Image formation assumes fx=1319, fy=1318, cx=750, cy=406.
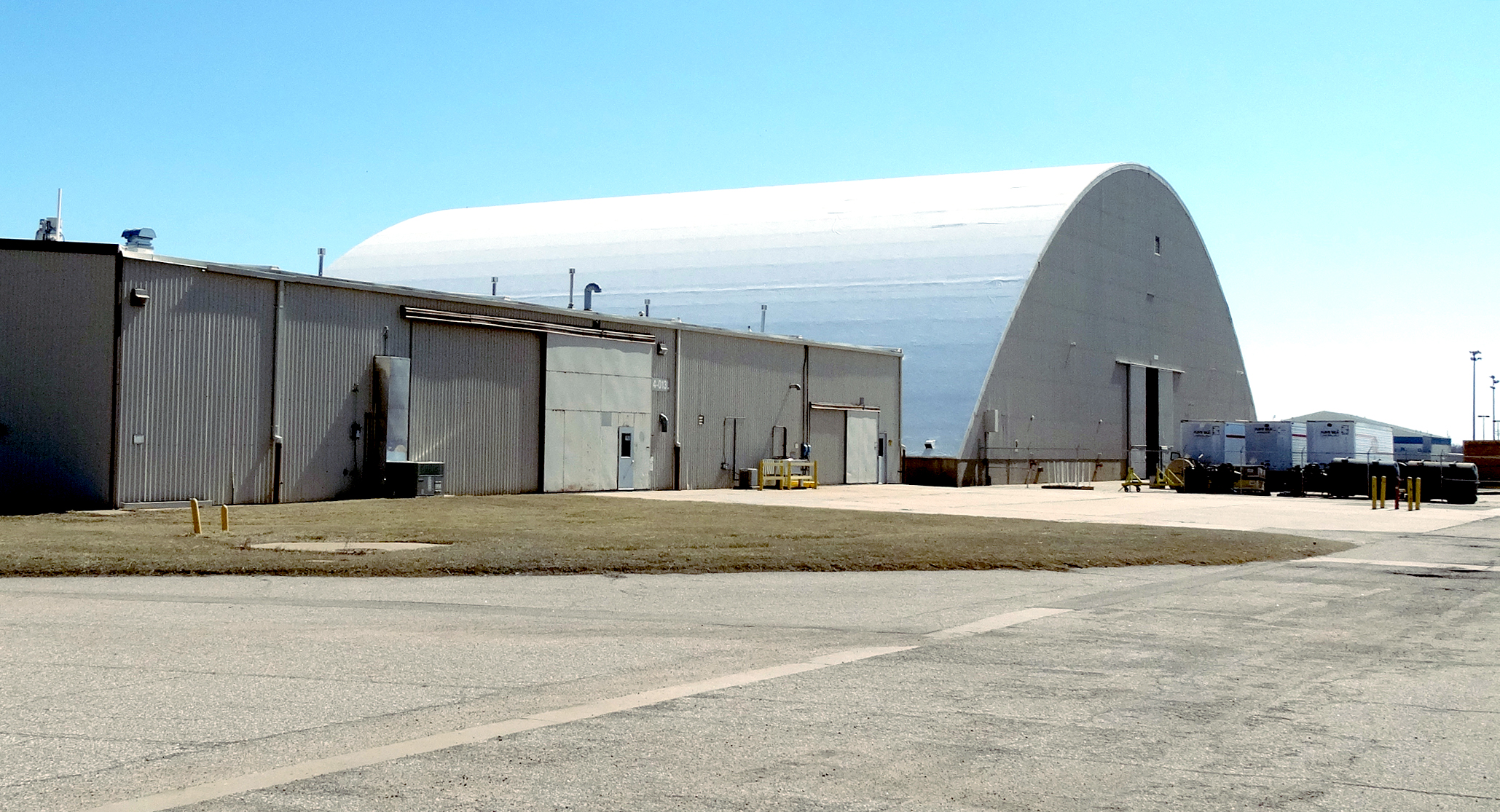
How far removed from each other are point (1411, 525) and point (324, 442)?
1001 inches

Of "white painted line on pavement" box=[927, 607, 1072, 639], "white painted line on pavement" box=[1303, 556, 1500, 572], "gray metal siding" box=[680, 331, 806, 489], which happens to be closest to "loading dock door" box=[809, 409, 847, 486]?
"gray metal siding" box=[680, 331, 806, 489]

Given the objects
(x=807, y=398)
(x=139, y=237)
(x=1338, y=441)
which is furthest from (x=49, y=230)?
(x=1338, y=441)

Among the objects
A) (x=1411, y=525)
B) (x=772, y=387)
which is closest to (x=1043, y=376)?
(x=772, y=387)

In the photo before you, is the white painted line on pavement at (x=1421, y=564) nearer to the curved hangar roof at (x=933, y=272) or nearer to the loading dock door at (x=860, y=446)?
the loading dock door at (x=860, y=446)

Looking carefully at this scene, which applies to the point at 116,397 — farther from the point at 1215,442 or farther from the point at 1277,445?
the point at 1277,445

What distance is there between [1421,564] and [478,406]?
74.0 ft

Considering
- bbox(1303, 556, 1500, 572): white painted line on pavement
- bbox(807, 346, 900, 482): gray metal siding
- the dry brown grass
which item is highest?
bbox(807, 346, 900, 482): gray metal siding

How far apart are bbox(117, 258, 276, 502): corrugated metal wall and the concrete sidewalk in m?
10.3

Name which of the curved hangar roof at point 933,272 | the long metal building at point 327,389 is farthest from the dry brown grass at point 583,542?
the curved hangar roof at point 933,272

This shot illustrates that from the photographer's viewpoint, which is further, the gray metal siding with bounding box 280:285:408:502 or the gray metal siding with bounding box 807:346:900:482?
the gray metal siding with bounding box 807:346:900:482

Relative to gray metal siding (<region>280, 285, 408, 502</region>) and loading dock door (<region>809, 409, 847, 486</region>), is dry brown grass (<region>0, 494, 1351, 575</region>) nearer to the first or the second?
gray metal siding (<region>280, 285, 408, 502</region>)

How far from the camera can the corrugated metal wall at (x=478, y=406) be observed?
32938mm

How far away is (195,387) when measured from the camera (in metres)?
27.8

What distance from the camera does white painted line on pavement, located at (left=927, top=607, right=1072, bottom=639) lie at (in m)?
12.0
